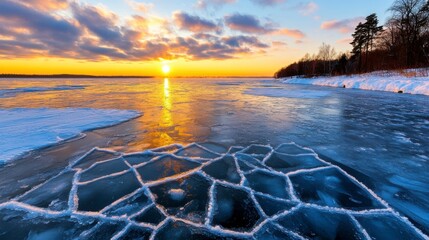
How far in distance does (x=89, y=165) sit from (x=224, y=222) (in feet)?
7.11

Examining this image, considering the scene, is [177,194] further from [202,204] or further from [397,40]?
[397,40]

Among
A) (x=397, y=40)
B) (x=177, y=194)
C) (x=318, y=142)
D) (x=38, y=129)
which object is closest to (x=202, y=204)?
(x=177, y=194)

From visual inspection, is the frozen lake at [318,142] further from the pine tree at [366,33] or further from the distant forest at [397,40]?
the pine tree at [366,33]

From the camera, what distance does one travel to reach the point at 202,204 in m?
1.97

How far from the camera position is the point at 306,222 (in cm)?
173

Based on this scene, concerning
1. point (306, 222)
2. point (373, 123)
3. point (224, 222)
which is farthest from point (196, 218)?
point (373, 123)

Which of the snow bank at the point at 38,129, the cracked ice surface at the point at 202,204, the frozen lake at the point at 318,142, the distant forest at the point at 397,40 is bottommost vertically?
the cracked ice surface at the point at 202,204

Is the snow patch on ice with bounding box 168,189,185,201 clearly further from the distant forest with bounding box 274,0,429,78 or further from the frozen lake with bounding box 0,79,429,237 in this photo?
the distant forest with bounding box 274,0,429,78

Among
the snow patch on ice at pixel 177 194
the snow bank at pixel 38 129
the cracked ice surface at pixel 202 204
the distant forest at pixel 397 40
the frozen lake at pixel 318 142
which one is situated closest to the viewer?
the cracked ice surface at pixel 202 204

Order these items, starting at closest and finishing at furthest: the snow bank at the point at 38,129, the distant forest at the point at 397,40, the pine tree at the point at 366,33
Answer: the snow bank at the point at 38,129 < the distant forest at the point at 397,40 < the pine tree at the point at 366,33

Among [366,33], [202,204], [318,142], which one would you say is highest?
[366,33]

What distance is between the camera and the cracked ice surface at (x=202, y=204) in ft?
5.35

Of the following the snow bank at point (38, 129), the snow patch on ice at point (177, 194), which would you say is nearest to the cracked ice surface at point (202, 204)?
the snow patch on ice at point (177, 194)

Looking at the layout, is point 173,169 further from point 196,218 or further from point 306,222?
point 306,222
